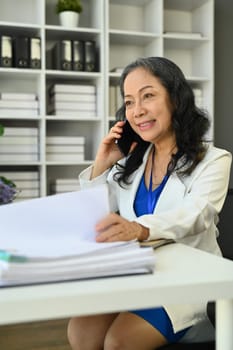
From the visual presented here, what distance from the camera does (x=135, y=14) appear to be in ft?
12.8

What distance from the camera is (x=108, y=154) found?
162 centimetres

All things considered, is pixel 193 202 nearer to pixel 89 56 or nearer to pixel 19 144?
pixel 19 144

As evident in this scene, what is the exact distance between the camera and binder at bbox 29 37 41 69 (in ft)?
11.0

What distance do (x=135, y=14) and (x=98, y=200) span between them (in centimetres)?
333

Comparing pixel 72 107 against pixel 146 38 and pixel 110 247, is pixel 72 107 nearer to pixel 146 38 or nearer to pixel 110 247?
pixel 146 38

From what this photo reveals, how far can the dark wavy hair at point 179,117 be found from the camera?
57.5 inches

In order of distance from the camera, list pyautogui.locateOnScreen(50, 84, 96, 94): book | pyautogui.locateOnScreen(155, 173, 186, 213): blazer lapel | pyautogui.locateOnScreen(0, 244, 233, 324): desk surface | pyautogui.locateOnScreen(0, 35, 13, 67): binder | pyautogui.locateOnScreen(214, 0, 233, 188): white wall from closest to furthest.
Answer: pyautogui.locateOnScreen(0, 244, 233, 324): desk surface < pyautogui.locateOnScreen(155, 173, 186, 213): blazer lapel < pyautogui.locateOnScreen(0, 35, 13, 67): binder < pyautogui.locateOnScreen(50, 84, 96, 94): book < pyautogui.locateOnScreen(214, 0, 233, 188): white wall

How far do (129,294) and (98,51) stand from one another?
3.08m

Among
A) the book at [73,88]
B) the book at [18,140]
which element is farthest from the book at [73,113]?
the book at [18,140]

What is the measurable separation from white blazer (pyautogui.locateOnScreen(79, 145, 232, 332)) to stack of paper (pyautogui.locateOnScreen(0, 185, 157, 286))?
27 centimetres

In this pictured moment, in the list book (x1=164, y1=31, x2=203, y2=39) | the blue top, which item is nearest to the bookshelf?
book (x1=164, y1=31, x2=203, y2=39)

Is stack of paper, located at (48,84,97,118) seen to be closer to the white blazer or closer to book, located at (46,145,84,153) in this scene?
book, located at (46,145,84,153)

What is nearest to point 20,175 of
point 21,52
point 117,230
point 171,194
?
point 21,52

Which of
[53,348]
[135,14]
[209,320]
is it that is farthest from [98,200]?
[135,14]
